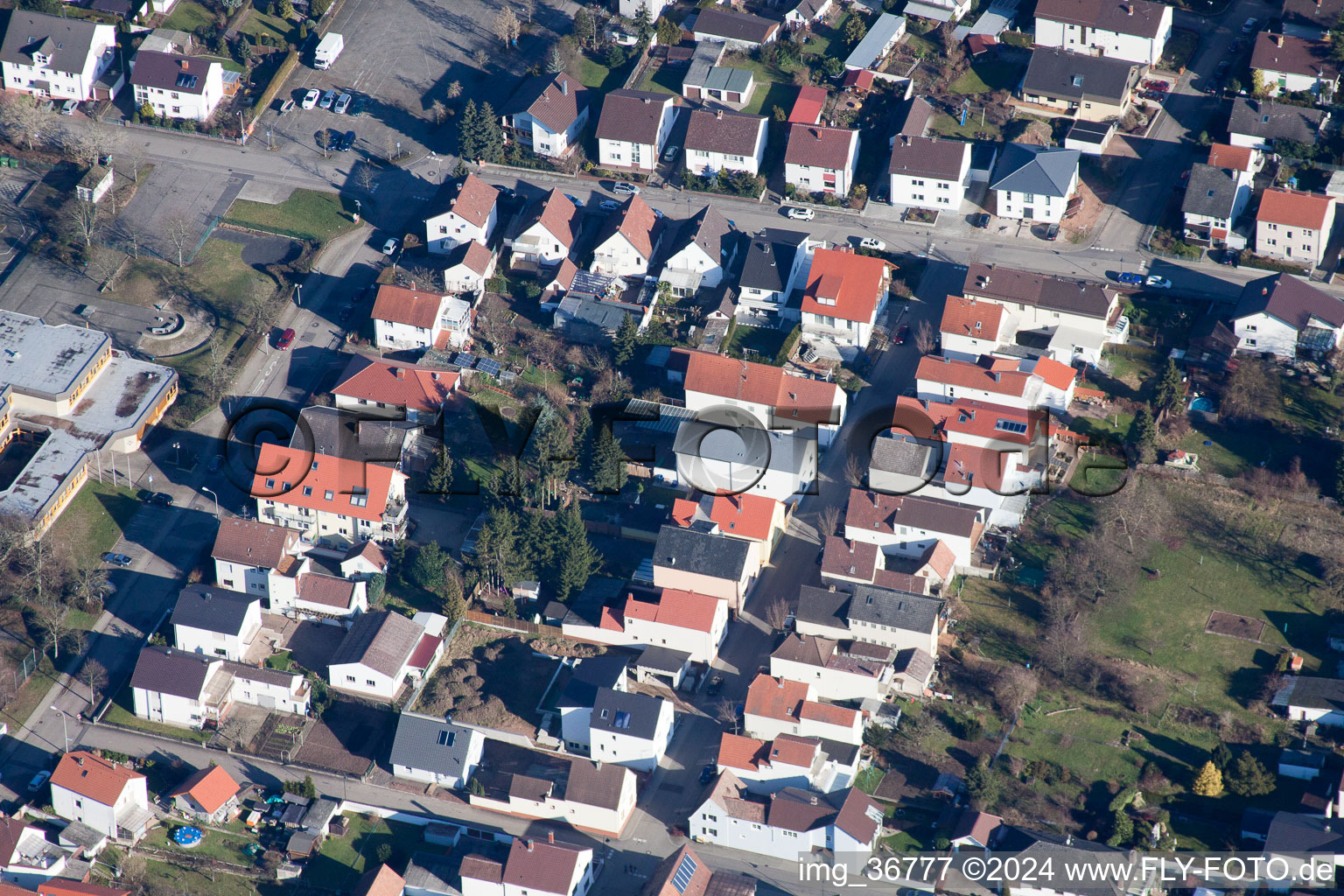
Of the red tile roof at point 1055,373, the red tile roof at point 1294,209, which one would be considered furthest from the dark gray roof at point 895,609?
the red tile roof at point 1294,209

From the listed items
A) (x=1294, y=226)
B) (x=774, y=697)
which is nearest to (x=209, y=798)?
(x=774, y=697)

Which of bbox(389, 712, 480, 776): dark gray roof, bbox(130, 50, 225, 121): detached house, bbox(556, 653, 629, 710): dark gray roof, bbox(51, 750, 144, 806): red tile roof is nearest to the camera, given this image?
bbox(51, 750, 144, 806): red tile roof

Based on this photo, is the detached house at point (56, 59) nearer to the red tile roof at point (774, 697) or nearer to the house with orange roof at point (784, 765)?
the red tile roof at point (774, 697)

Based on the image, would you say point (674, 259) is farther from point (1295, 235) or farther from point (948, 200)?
point (1295, 235)

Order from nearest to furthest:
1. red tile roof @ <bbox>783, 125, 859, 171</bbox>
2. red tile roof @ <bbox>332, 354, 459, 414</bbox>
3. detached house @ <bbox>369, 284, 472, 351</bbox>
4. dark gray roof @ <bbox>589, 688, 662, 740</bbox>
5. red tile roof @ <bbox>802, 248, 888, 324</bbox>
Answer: dark gray roof @ <bbox>589, 688, 662, 740</bbox>, red tile roof @ <bbox>332, 354, 459, 414</bbox>, red tile roof @ <bbox>802, 248, 888, 324</bbox>, detached house @ <bbox>369, 284, 472, 351</bbox>, red tile roof @ <bbox>783, 125, 859, 171</bbox>

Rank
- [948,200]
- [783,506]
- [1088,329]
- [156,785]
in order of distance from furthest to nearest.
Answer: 1. [948,200]
2. [1088,329]
3. [783,506]
4. [156,785]

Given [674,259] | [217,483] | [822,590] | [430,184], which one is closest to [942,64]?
[674,259]

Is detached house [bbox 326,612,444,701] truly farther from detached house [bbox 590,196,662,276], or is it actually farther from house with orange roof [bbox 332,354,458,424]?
detached house [bbox 590,196,662,276]

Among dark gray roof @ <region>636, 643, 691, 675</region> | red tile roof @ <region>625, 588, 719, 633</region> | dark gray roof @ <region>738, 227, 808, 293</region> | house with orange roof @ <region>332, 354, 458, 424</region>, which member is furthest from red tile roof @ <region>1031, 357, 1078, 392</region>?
house with orange roof @ <region>332, 354, 458, 424</region>
